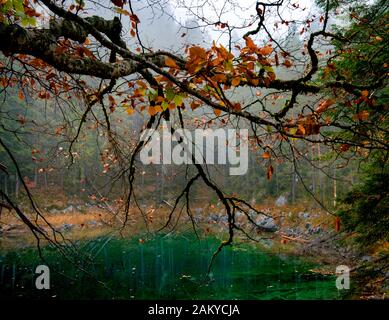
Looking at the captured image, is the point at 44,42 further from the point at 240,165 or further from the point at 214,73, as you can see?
the point at 240,165

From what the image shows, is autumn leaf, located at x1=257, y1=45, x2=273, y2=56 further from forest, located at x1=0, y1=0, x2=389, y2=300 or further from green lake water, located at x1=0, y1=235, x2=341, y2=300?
green lake water, located at x1=0, y1=235, x2=341, y2=300

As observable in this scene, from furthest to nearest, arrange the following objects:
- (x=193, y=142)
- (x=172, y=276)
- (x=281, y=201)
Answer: (x=281, y=201) < (x=172, y=276) < (x=193, y=142)

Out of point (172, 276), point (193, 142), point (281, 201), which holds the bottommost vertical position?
point (172, 276)

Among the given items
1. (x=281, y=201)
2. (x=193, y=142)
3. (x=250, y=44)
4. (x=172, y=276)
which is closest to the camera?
(x=250, y=44)

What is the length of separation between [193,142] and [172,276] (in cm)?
1031

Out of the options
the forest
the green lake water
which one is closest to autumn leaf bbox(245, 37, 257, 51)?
the forest

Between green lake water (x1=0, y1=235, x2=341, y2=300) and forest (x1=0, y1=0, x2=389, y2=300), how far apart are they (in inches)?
3.5

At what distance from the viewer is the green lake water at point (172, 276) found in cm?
956

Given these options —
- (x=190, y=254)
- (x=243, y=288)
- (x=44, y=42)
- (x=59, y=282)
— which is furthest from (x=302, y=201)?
(x=44, y=42)

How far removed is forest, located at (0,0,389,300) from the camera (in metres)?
1.85

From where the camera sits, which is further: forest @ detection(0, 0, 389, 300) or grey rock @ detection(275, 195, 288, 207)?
grey rock @ detection(275, 195, 288, 207)

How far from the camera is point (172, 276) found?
11.8 meters

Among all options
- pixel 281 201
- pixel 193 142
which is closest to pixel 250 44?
pixel 193 142

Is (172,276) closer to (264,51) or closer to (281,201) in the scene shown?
→ (264,51)
